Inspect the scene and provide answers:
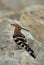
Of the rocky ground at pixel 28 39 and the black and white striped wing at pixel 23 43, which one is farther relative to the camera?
the black and white striped wing at pixel 23 43

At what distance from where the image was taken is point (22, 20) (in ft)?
8.41

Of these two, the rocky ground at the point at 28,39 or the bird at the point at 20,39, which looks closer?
the rocky ground at the point at 28,39

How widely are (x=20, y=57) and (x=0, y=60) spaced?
16cm

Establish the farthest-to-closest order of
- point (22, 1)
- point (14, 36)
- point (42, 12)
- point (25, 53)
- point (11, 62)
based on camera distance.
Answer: point (22, 1), point (42, 12), point (14, 36), point (25, 53), point (11, 62)

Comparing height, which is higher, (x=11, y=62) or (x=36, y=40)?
(x=36, y=40)

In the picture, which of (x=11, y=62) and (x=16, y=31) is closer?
(x=11, y=62)

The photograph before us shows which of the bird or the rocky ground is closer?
the rocky ground

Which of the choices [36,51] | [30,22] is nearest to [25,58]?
[36,51]

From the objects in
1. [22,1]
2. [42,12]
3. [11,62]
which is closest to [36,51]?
[11,62]

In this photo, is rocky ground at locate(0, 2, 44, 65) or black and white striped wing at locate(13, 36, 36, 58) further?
black and white striped wing at locate(13, 36, 36, 58)

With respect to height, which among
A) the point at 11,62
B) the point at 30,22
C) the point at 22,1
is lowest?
the point at 11,62

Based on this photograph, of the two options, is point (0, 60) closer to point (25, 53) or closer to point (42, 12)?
point (25, 53)

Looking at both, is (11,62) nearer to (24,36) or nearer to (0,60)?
(0,60)

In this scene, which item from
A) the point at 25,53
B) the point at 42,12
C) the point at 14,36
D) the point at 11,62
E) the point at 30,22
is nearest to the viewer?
the point at 11,62
